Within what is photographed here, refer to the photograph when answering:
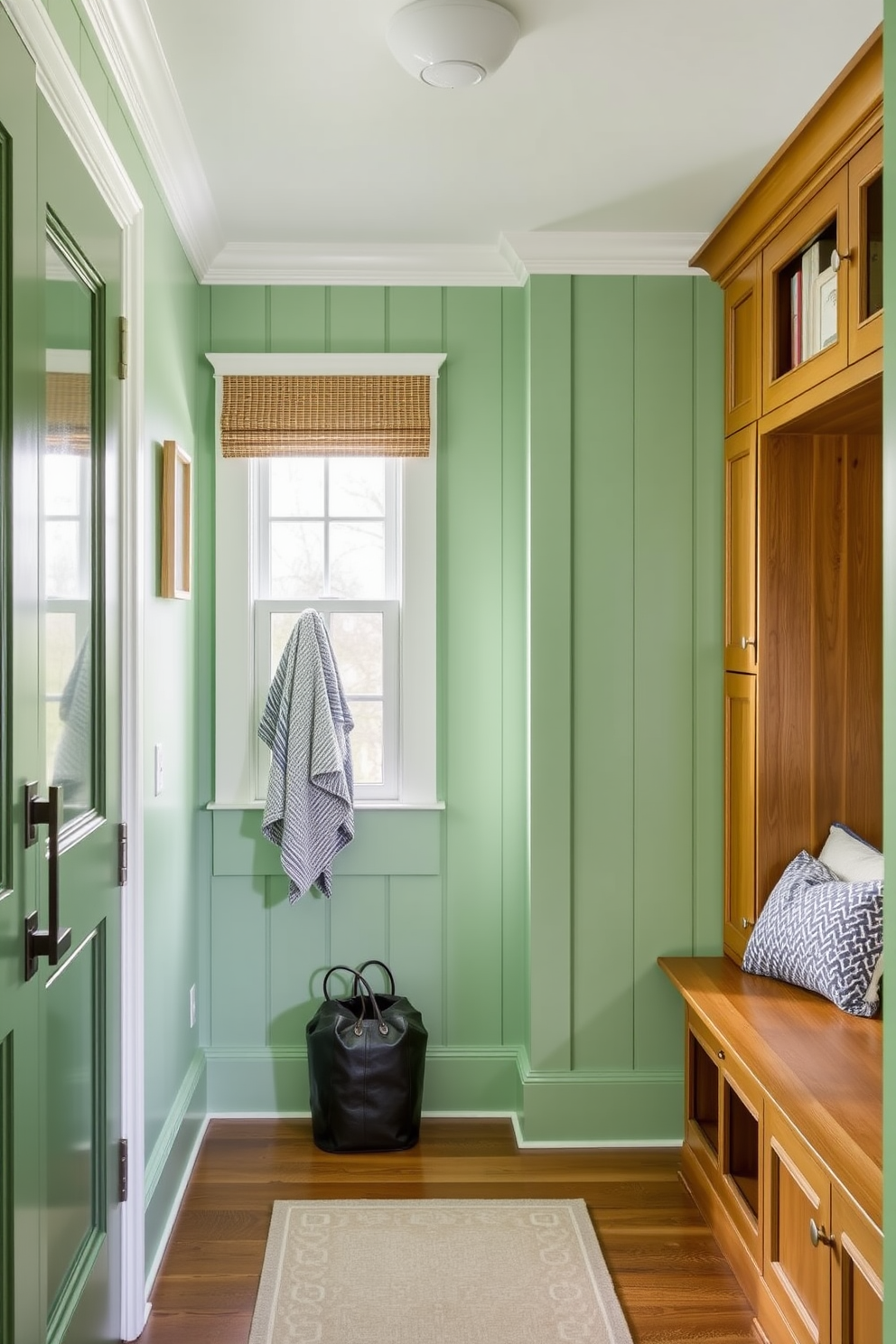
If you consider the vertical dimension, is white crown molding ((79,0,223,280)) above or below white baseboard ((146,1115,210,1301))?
above

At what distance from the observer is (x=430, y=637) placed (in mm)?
3209

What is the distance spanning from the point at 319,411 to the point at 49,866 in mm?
1964

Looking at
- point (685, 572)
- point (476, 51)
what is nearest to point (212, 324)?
point (476, 51)

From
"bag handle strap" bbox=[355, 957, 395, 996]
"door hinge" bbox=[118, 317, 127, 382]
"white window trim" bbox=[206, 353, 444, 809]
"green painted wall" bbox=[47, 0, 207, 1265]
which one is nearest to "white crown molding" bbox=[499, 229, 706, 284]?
"white window trim" bbox=[206, 353, 444, 809]

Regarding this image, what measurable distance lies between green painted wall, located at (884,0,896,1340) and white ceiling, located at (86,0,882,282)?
805mm

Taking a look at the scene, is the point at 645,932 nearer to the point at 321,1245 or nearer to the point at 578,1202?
the point at 578,1202

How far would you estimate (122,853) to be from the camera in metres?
2.13

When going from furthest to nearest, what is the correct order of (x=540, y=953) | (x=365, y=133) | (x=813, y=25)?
(x=540, y=953) < (x=365, y=133) < (x=813, y=25)

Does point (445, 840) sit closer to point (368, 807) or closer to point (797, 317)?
point (368, 807)

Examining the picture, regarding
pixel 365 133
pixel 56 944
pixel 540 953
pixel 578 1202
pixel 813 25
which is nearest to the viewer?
pixel 56 944

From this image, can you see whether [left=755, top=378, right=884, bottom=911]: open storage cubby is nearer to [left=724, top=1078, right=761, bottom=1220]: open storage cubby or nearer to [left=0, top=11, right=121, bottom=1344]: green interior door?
[left=724, top=1078, right=761, bottom=1220]: open storage cubby

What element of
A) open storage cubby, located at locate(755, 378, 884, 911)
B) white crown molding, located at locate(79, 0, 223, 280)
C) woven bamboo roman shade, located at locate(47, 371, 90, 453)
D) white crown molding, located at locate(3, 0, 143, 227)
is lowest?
open storage cubby, located at locate(755, 378, 884, 911)

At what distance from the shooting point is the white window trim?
3.17 metres

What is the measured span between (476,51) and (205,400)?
1472 millimetres
